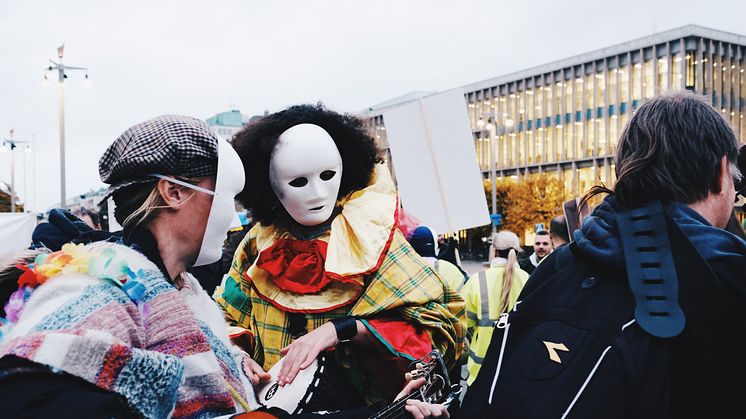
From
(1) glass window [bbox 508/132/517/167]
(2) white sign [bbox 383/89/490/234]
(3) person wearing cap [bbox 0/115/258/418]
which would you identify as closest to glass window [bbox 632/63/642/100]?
(1) glass window [bbox 508/132/517/167]

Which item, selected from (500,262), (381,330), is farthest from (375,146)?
(500,262)

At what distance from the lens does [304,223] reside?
2543 mm

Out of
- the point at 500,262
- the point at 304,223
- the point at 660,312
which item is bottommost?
the point at 500,262

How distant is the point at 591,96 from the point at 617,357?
177ft

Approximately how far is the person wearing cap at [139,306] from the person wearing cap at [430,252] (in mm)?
2850

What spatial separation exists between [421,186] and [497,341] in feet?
9.82

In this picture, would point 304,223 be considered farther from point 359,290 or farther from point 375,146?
point 375,146

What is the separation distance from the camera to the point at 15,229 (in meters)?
9.66

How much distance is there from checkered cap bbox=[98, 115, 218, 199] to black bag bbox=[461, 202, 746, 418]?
97 centimetres

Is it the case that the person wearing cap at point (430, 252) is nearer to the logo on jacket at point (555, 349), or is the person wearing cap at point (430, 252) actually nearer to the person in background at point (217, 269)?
the person in background at point (217, 269)

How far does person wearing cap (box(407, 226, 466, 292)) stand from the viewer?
4.55 metres

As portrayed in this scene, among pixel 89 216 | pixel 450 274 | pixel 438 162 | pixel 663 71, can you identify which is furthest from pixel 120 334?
pixel 663 71

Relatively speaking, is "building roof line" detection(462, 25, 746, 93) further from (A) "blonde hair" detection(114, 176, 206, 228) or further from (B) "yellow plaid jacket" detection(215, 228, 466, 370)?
(A) "blonde hair" detection(114, 176, 206, 228)

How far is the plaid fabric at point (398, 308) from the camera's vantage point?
234 cm
